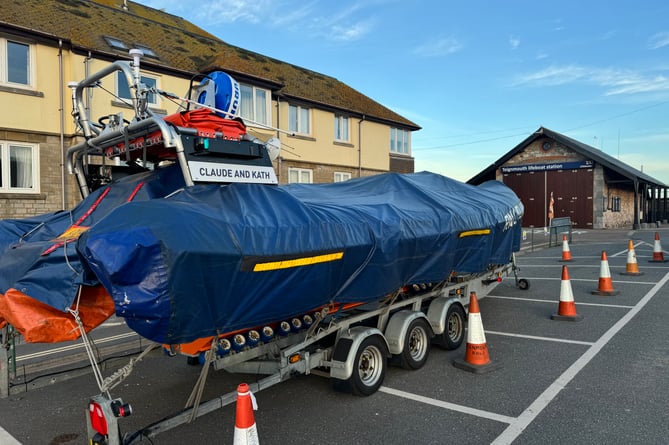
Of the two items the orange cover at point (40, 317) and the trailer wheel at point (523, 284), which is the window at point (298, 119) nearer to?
the trailer wheel at point (523, 284)

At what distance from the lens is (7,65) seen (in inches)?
568

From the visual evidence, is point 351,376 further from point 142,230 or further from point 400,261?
point 142,230

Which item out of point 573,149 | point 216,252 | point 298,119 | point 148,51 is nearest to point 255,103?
point 298,119

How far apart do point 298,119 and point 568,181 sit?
2192 centimetres

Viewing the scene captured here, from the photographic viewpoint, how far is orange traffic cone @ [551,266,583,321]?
7890 millimetres

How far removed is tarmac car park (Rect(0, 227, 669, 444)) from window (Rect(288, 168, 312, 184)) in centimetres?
1661

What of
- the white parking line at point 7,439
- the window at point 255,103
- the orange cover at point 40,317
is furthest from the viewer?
the window at point 255,103

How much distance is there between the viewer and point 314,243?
4137 mm

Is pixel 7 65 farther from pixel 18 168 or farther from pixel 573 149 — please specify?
pixel 573 149

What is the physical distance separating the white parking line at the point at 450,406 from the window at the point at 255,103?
55.0ft

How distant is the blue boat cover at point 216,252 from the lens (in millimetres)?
3129

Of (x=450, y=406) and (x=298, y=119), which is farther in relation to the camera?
(x=298, y=119)

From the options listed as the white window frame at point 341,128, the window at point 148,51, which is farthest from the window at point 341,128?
the window at point 148,51

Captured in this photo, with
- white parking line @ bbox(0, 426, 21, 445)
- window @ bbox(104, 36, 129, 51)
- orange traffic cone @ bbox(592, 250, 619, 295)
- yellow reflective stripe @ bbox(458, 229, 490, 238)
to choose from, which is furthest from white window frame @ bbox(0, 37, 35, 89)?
orange traffic cone @ bbox(592, 250, 619, 295)
